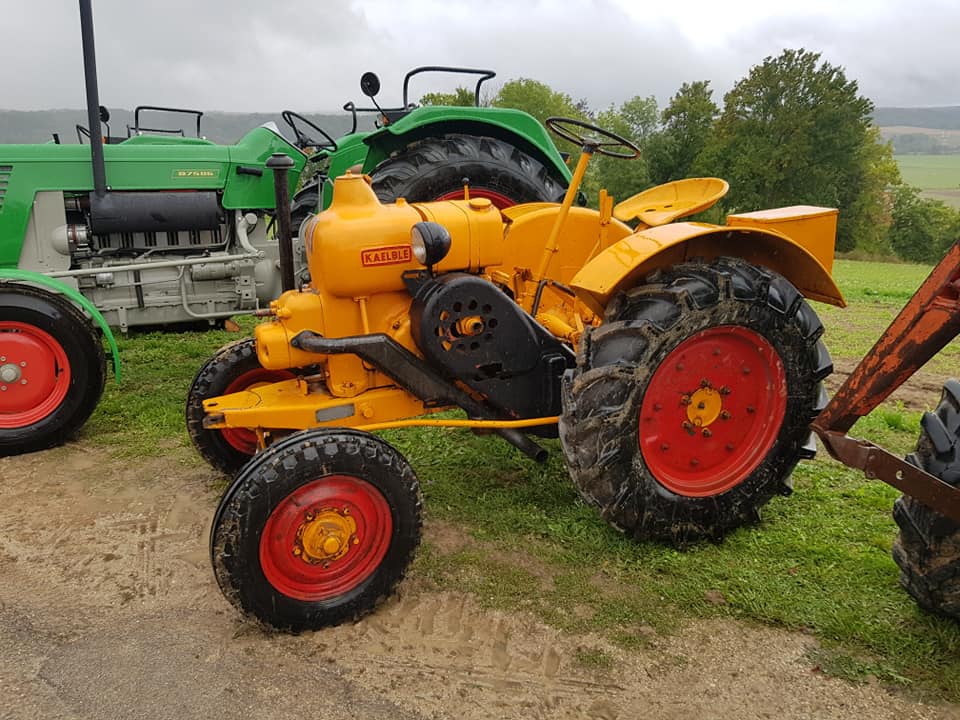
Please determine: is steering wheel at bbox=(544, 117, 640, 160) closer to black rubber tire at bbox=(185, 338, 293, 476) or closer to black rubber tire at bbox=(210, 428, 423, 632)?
black rubber tire at bbox=(210, 428, 423, 632)

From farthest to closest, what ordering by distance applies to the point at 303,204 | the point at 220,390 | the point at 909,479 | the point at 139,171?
1. the point at 303,204
2. the point at 139,171
3. the point at 220,390
4. the point at 909,479

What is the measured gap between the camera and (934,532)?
2273mm

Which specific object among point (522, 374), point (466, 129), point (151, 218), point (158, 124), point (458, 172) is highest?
point (158, 124)

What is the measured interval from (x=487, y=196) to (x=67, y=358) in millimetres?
2486

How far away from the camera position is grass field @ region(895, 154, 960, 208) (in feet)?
231

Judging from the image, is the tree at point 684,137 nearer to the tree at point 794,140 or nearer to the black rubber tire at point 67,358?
the tree at point 794,140

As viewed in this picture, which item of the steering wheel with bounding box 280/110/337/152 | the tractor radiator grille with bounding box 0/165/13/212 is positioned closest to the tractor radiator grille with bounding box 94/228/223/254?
the tractor radiator grille with bounding box 0/165/13/212

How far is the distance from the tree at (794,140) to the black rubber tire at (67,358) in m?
27.8

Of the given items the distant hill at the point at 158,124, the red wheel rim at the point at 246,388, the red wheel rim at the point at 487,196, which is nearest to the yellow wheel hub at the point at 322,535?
the red wheel rim at the point at 246,388

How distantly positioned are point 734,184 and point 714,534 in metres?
28.4

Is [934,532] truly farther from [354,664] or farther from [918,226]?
[918,226]

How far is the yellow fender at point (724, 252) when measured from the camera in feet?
8.78

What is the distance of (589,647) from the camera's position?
231 cm

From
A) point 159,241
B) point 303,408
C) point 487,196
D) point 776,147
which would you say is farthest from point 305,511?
point 776,147
